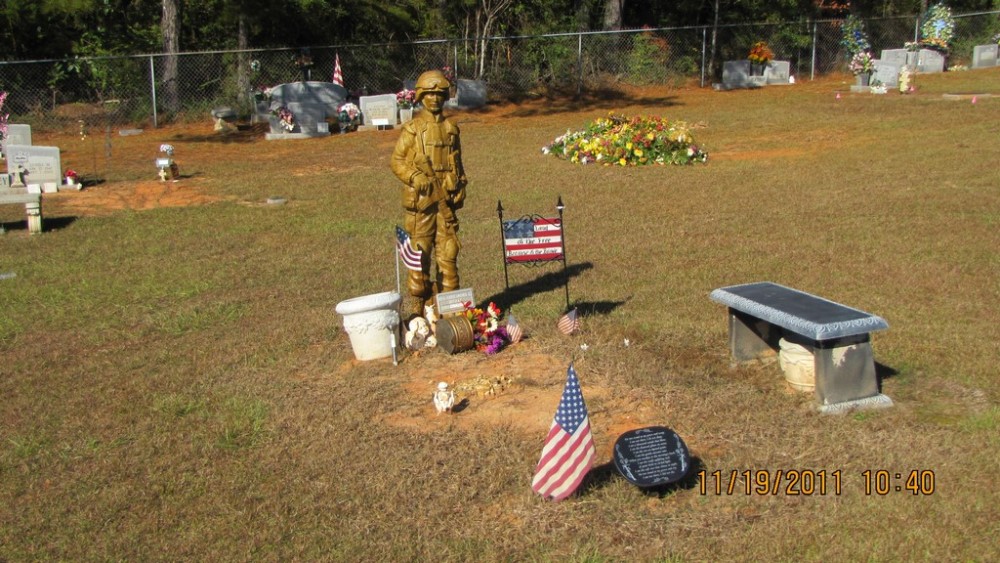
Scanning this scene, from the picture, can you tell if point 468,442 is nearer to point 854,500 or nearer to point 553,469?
point 553,469

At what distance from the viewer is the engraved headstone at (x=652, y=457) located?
5.87 metres

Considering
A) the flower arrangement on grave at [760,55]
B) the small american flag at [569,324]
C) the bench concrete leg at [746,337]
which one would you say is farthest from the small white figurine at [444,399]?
the flower arrangement on grave at [760,55]

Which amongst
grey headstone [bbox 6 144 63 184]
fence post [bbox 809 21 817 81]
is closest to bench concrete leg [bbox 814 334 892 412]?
grey headstone [bbox 6 144 63 184]

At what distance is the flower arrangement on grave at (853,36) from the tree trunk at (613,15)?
7600 mm

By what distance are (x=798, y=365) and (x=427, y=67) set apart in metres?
25.4

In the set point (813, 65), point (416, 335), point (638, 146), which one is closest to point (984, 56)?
point (813, 65)

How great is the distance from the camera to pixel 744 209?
14508 mm

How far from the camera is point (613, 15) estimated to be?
3434cm

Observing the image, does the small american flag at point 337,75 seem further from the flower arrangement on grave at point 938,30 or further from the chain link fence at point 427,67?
the flower arrangement on grave at point 938,30

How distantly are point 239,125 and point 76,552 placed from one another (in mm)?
23463

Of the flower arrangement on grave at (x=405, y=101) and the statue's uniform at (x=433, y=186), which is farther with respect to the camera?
the flower arrangement on grave at (x=405, y=101)

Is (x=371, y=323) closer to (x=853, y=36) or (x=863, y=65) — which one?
(x=863, y=65)

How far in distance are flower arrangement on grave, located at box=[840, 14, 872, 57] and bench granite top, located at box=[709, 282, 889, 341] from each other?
27.6 meters

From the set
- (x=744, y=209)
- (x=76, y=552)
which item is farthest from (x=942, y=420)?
(x=744, y=209)
